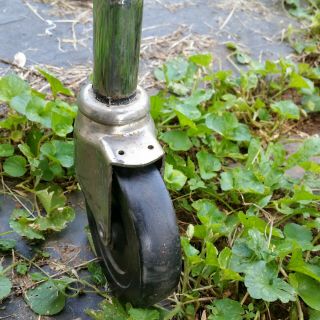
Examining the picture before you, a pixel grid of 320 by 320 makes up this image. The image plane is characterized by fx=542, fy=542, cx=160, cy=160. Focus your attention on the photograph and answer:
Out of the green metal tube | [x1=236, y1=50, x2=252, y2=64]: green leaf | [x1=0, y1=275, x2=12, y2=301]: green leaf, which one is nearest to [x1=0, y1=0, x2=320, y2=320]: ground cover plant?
[x1=0, y1=275, x2=12, y2=301]: green leaf

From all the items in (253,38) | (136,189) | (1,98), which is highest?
(136,189)

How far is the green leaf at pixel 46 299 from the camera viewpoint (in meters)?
0.98

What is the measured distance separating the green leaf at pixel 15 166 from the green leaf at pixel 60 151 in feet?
0.21

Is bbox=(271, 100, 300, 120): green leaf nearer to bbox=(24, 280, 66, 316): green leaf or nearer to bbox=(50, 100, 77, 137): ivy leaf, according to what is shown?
bbox=(50, 100, 77, 137): ivy leaf

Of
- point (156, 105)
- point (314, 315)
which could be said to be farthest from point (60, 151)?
point (314, 315)

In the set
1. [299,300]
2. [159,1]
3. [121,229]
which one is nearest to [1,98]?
[121,229]

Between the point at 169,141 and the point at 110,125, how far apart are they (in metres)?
0.44

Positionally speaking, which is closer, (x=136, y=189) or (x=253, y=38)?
(x=136, y=189)

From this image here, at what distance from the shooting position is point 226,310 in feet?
3.19

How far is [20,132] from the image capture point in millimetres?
1291

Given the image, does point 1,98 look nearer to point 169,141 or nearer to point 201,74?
point 169,141

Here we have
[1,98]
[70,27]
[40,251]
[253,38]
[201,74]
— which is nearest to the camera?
[40,251]

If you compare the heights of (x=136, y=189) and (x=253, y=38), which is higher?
(x=136, y=189)

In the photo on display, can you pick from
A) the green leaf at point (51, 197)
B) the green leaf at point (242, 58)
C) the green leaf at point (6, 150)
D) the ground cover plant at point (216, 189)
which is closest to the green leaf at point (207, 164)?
the ground cover plant at point (216, 189)
